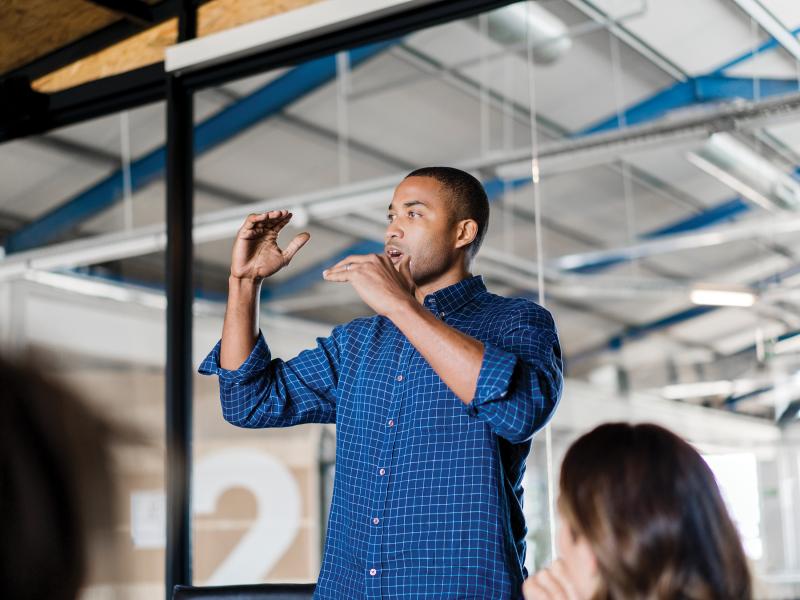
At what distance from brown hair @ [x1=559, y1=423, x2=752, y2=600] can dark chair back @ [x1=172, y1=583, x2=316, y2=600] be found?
3.59 feet

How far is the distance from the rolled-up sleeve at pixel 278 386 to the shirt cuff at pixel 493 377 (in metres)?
0.53

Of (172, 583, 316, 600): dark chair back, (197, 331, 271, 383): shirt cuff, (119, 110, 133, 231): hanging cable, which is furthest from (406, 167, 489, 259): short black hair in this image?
(119, 110, 133, 231): hanging cable

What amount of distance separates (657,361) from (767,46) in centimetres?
273

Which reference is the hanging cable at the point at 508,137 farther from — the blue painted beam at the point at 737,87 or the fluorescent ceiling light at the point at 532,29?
the blue painted beam at the point at 737,87

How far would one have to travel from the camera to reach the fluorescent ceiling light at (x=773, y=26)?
3.45 meters

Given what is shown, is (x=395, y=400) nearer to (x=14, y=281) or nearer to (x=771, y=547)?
(x=14, y=281)

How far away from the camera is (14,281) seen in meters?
4.57

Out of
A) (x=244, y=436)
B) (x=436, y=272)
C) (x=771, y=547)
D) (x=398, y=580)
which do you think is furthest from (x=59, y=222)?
(x=771, y=547)

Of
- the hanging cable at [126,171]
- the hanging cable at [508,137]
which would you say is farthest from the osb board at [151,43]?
the hanging cable at [508,137]

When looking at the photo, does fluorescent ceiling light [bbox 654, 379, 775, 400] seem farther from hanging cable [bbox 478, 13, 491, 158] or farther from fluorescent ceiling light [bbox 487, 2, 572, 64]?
fluorescent ceiling light [bbox 487, 2, 572, 64]

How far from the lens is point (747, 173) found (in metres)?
4.82

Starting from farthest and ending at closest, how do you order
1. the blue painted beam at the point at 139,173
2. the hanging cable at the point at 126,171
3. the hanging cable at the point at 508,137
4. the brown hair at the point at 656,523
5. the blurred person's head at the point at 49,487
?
the hanging cable at the point at 508,137, the blue painted beam at the point at 139,173, the hanging cable at the point at 126,171, the blurred person's head at the point at 49,487, the brown hair at the point at 656,523

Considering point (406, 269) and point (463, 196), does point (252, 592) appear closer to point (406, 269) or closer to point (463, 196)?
point (406, 269)

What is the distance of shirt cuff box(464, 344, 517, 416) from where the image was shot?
1.70m
